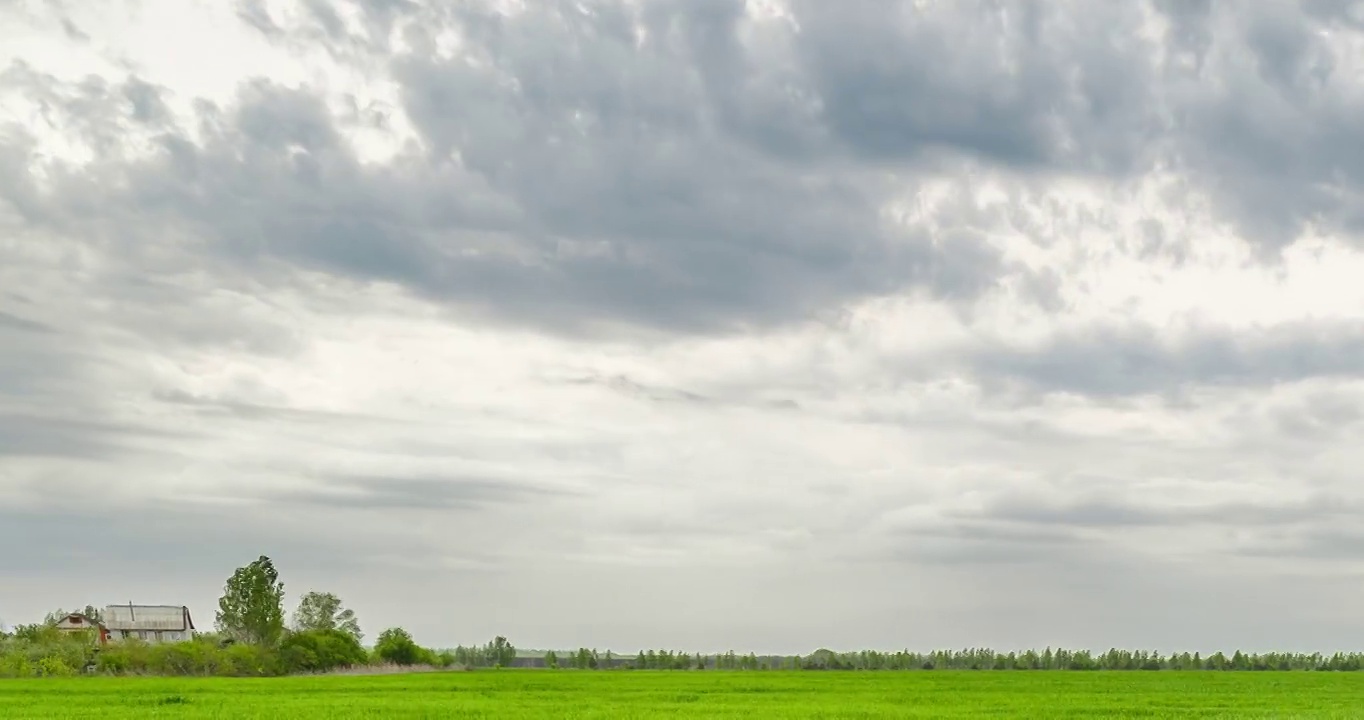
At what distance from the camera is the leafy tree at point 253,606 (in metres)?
116

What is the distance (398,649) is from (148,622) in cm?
5557

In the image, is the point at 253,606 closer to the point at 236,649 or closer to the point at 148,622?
the point at 236,649

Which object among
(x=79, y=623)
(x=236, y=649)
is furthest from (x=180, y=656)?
(x=79, y=623)

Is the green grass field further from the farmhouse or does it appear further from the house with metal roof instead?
the house with metal roof

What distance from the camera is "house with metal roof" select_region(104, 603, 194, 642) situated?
495 ft

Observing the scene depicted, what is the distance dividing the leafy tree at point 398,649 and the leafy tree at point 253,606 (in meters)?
9.57

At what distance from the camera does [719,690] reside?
59.8 meters

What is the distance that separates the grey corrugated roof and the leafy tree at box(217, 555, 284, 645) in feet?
134

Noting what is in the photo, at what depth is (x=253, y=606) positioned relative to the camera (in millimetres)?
117062

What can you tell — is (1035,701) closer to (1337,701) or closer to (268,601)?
(1337,701)

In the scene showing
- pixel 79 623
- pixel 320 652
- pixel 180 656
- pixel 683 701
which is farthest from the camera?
pixel 79 623

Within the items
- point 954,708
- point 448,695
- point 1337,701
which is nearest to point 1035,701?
point 954,708

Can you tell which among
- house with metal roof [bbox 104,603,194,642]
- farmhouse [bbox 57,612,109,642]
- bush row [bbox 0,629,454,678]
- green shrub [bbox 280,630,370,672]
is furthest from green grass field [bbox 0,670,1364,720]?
house with metal roof [bbox 104,603,194,642]

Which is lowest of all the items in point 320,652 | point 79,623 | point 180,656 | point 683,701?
point 683,701
